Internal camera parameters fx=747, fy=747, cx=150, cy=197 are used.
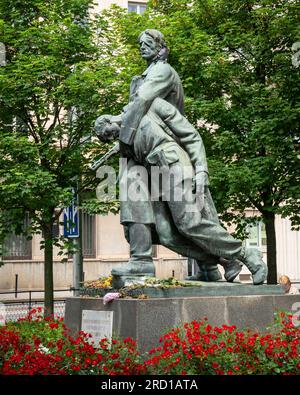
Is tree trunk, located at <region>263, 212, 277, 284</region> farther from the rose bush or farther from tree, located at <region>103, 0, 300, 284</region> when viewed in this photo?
the rose bush

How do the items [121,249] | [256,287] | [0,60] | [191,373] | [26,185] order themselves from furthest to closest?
1. [121,249]
2. [0,60]
3. [26,185]
4. [256,287]
5. [191,373]

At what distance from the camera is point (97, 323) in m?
8.14

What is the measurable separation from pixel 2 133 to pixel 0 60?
1.92 meters

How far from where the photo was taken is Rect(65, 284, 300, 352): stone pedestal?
7.53m

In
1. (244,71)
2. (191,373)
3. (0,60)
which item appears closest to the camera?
(191,373)

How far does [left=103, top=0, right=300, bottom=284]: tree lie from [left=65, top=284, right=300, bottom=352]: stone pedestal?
390 inches

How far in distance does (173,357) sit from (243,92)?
47.6 ft

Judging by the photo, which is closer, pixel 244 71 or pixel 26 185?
pixel 26 185

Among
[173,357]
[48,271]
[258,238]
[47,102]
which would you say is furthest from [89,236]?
[173,357]

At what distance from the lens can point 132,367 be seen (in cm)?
668

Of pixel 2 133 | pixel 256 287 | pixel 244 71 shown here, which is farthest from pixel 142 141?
pixel 244 71

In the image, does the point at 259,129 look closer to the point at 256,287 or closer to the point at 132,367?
the point at 256,287

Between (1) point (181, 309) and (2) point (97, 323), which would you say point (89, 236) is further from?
(1) point (181, 309)

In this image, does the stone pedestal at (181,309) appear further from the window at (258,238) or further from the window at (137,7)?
the window at (258,238)
